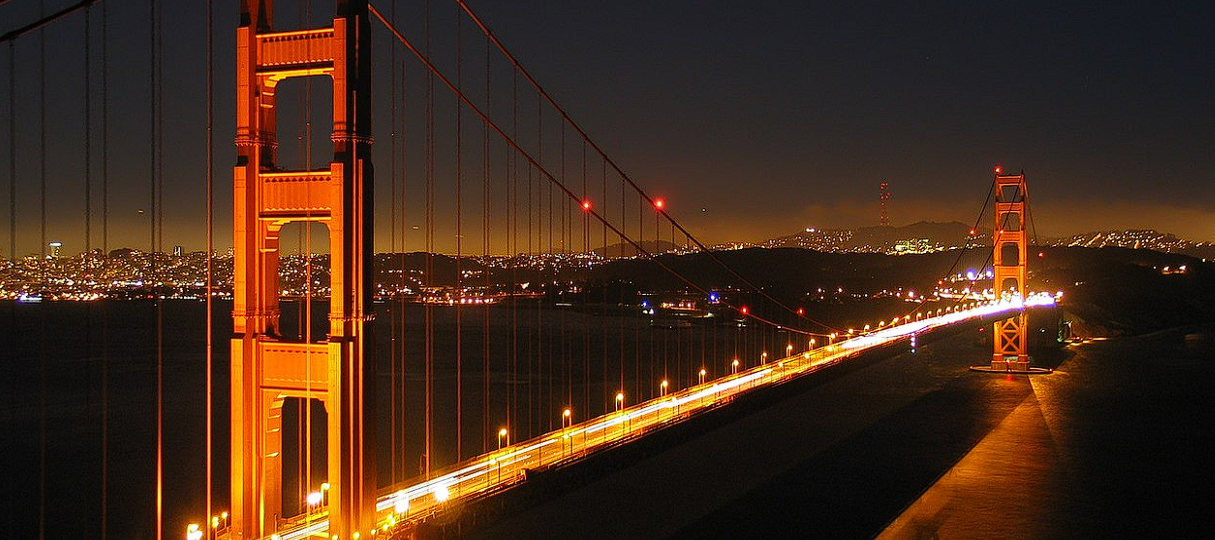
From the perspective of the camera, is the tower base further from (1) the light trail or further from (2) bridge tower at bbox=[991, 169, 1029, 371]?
(1) the light trail

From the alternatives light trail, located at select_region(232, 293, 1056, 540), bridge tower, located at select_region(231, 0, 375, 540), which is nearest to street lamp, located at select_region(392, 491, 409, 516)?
light trail, located at select_region(232, 293, 1056, 540)

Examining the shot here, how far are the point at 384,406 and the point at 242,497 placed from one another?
2808cm

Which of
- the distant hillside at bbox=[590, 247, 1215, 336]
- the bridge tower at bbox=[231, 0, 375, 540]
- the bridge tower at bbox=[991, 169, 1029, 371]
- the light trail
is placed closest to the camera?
the bridge tower at bbox=[231, 0, 375, 540]

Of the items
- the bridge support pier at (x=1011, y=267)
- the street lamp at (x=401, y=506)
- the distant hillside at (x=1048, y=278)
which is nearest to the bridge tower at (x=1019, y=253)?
the bridge support pier at (x=1011, y=267)

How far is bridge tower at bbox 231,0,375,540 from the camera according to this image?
28.1 ft

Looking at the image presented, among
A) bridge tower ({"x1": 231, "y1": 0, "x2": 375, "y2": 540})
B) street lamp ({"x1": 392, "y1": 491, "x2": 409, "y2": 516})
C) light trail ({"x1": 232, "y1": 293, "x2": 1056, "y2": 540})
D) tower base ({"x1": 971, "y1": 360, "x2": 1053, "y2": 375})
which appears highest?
bridge tower ({"x1": 231, "y1": 0, "x2": 375, "y2": 540})

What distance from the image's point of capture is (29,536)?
2167cm

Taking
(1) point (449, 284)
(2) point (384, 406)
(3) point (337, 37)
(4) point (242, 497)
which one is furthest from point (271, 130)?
(1) point (449, 284)

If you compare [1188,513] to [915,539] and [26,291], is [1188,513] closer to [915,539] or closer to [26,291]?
[915,539]

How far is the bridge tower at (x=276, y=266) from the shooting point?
8.58 m

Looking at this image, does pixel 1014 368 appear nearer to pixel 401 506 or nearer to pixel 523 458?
pixel 523 458

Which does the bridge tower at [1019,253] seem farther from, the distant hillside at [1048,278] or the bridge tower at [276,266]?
the bridge tower at [276,266]

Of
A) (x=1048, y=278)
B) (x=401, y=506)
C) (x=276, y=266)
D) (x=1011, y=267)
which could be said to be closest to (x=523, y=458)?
(x=401, y=506)

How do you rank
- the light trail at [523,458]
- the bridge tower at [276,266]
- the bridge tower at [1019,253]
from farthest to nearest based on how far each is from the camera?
the bridge tower at [1019,253] < the light trail at [523,458] < the bridge tower at [276,266]
